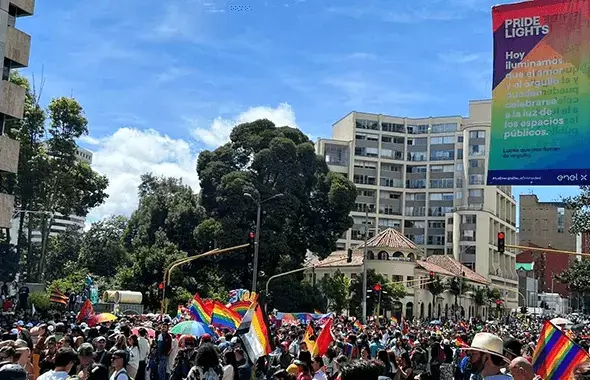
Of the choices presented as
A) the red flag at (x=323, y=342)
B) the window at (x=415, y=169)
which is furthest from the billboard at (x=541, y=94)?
the window at (x=415, y=169)

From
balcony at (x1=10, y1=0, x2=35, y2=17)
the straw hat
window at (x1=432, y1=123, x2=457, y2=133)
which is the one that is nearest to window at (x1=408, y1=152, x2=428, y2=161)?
window at (x1=432, y1=123, x2=457, y2=133)

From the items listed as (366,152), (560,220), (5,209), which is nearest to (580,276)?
(5,209)

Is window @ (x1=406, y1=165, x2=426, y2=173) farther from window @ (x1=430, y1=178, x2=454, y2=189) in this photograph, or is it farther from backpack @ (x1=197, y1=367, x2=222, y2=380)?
backpack @ (x1=197, y1=367, x2=222, y2=380)

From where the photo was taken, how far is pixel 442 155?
10756 centimetres

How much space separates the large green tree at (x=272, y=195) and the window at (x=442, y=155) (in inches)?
2042

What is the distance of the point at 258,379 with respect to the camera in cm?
1372

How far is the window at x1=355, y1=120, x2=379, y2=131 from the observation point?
105 metres

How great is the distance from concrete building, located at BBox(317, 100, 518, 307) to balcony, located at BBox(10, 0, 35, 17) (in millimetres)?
65862

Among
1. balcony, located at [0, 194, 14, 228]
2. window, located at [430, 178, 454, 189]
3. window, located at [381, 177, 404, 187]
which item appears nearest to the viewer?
balcony, located at [0, 194, 14, 228]

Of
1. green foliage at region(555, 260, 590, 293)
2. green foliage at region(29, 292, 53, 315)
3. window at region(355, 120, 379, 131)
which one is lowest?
green foliage at region(29, 292, 53, 315)

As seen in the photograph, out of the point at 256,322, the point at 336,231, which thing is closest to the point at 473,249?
the point at 336,231

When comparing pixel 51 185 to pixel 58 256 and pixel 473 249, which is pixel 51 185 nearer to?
pixel 58 256

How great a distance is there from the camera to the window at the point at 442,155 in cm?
10662

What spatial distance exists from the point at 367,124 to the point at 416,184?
40.4ft
